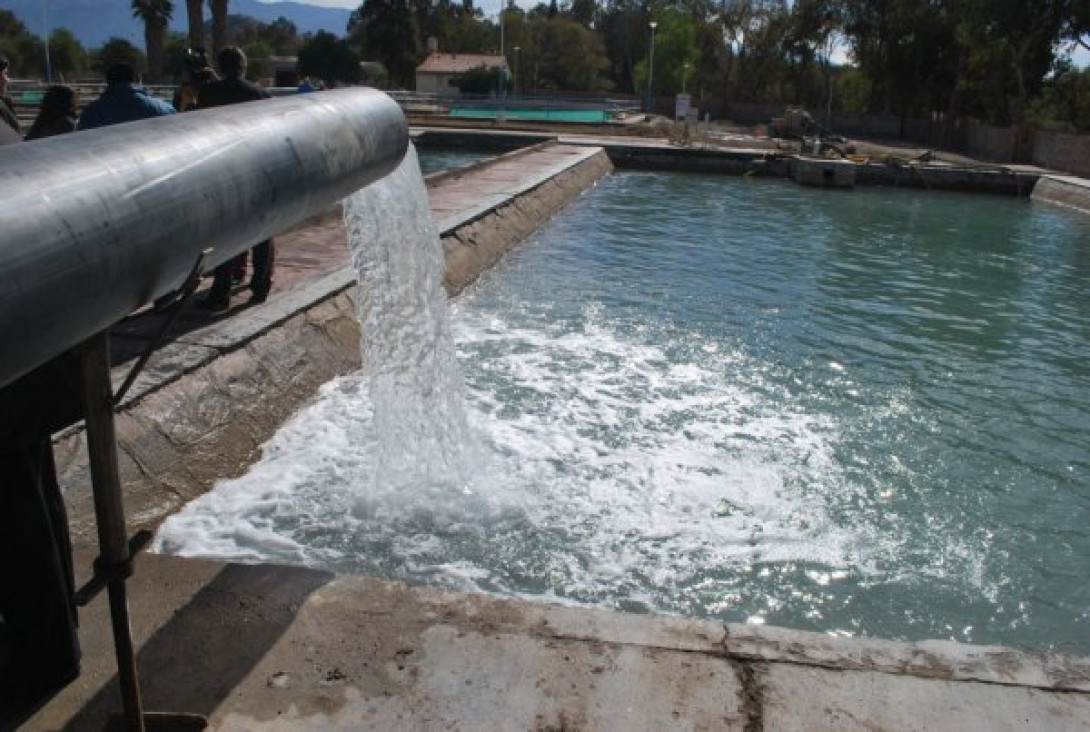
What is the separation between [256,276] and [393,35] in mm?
63620

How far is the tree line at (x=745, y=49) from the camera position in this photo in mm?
35188

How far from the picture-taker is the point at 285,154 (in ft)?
9.04

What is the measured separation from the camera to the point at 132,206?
200cm

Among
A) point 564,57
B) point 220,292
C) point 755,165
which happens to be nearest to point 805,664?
point 220,292

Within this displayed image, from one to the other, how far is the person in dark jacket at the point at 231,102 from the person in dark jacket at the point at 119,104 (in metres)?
0.42

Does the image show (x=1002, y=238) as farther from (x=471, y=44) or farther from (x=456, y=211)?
(x=471, y=44)

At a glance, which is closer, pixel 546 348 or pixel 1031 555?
pixel 1031 555

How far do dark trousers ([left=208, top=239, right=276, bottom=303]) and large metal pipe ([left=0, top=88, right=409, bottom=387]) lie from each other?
4.06 metres

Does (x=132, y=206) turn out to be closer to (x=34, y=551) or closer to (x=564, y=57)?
(x=34, y=551)

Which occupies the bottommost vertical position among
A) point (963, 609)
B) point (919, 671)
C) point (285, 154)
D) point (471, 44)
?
point (963, 609)

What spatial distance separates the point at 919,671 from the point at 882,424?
13.6 ft

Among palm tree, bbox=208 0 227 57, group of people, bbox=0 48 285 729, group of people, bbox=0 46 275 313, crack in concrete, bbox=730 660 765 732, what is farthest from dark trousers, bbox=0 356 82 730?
palm tree, bbox=208 0 227 57

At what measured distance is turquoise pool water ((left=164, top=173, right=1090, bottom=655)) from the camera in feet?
15.5

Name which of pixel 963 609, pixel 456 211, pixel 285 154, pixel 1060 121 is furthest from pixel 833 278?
pixel 1060 121
